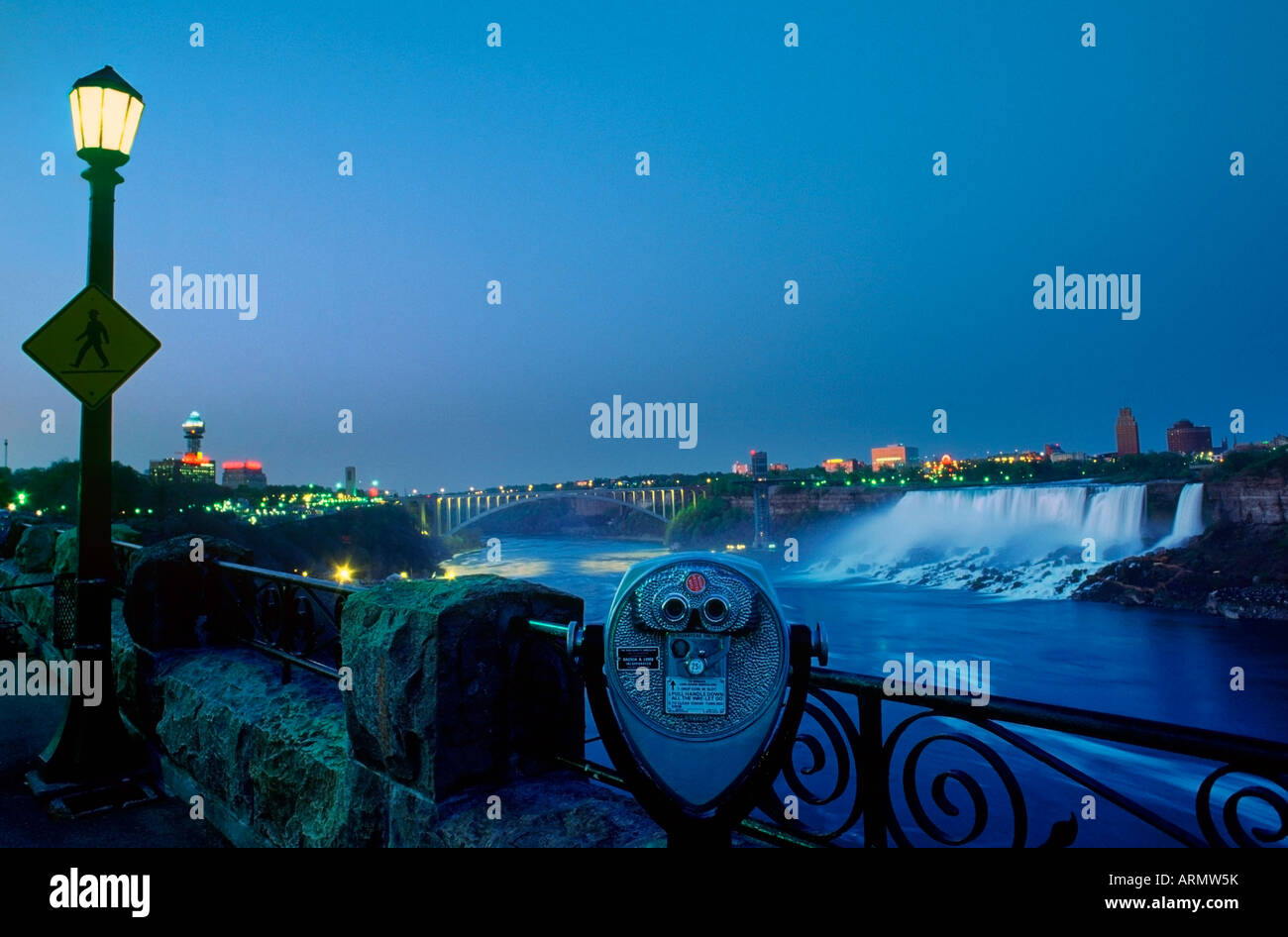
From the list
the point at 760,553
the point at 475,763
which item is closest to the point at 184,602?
the point at 475,763

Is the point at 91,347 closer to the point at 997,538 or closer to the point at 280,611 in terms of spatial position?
the point at 280,611

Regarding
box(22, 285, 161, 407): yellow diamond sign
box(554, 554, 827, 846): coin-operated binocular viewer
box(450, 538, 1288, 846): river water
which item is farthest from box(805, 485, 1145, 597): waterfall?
box(554, 554, 827, 846): coin-operated binocular viewer

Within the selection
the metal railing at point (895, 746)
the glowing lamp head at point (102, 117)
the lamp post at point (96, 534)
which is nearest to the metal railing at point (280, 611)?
the metal railing at point (895, 746)

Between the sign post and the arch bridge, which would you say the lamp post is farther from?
the arch bridge

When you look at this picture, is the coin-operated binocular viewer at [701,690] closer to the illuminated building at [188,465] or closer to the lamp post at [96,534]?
the lamp post at [96,534]

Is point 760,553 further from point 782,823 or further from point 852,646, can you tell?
point 782,823

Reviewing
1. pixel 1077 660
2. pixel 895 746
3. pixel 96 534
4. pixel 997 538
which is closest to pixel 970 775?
pixel 895 746
